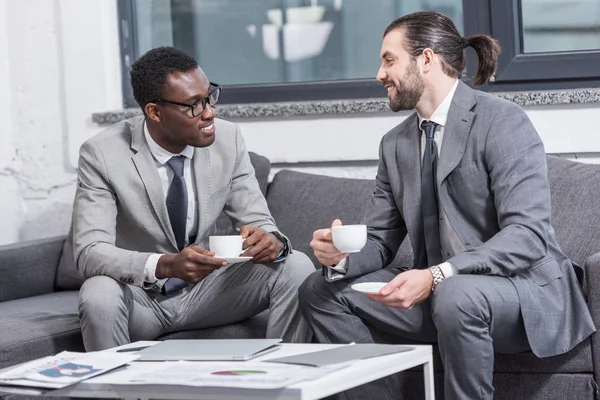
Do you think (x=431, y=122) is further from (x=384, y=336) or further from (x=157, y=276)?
(x=157, y=276)

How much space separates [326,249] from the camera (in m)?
2.54

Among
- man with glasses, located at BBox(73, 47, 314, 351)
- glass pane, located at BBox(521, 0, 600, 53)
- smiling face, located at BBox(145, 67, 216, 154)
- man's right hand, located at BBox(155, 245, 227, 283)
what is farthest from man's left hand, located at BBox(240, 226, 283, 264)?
glass pane, located at BBox(521, 0, 600, 53)

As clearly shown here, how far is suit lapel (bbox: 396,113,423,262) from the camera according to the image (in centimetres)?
267

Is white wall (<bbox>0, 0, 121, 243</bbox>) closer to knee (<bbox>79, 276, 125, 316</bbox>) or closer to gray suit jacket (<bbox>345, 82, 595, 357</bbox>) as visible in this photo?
knee (<bbox>79, 276, 125, 316</bbox>)

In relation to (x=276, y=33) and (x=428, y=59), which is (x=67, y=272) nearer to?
(x=276, y=33)

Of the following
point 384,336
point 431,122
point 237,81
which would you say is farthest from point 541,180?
point 237,81

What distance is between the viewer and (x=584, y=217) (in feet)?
9.14

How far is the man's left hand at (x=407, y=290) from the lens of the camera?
Result: 2.31 metres

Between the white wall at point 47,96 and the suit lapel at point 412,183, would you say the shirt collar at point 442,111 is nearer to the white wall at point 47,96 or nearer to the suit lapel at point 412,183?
the suit lapel at point 412,183

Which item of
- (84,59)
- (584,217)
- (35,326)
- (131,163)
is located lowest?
(35,326)

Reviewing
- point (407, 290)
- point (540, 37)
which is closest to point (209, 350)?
point (407, 290)

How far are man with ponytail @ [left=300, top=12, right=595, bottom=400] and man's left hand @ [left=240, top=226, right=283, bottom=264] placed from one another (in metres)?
0.13

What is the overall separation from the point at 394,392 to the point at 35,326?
1016 millimetres

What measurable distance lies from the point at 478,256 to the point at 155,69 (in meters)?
1.13
